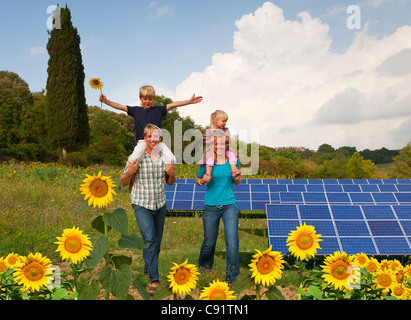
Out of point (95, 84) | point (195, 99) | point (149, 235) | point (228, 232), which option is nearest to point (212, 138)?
point (195, 99)

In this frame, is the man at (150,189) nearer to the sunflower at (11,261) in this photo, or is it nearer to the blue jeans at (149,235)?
the blue jeans at (149,235)

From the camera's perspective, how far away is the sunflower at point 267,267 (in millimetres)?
2457

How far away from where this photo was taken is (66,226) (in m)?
9.20

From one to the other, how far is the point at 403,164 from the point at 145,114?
23.7m

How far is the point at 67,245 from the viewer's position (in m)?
2.57

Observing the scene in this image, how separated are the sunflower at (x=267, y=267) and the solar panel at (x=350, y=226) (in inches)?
165

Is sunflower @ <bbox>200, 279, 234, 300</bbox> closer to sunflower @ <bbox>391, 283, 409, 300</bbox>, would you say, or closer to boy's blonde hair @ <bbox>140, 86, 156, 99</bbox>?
sunflower @ <bbox>391, 283, 409, 300</bbox>

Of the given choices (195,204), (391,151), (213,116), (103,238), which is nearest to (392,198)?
(195,204)

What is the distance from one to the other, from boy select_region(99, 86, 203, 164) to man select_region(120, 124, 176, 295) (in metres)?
0.09

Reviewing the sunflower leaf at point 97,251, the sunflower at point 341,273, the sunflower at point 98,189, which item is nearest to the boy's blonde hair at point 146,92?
the sunflower at point 98,189

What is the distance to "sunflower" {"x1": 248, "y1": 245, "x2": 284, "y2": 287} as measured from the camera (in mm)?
2457
